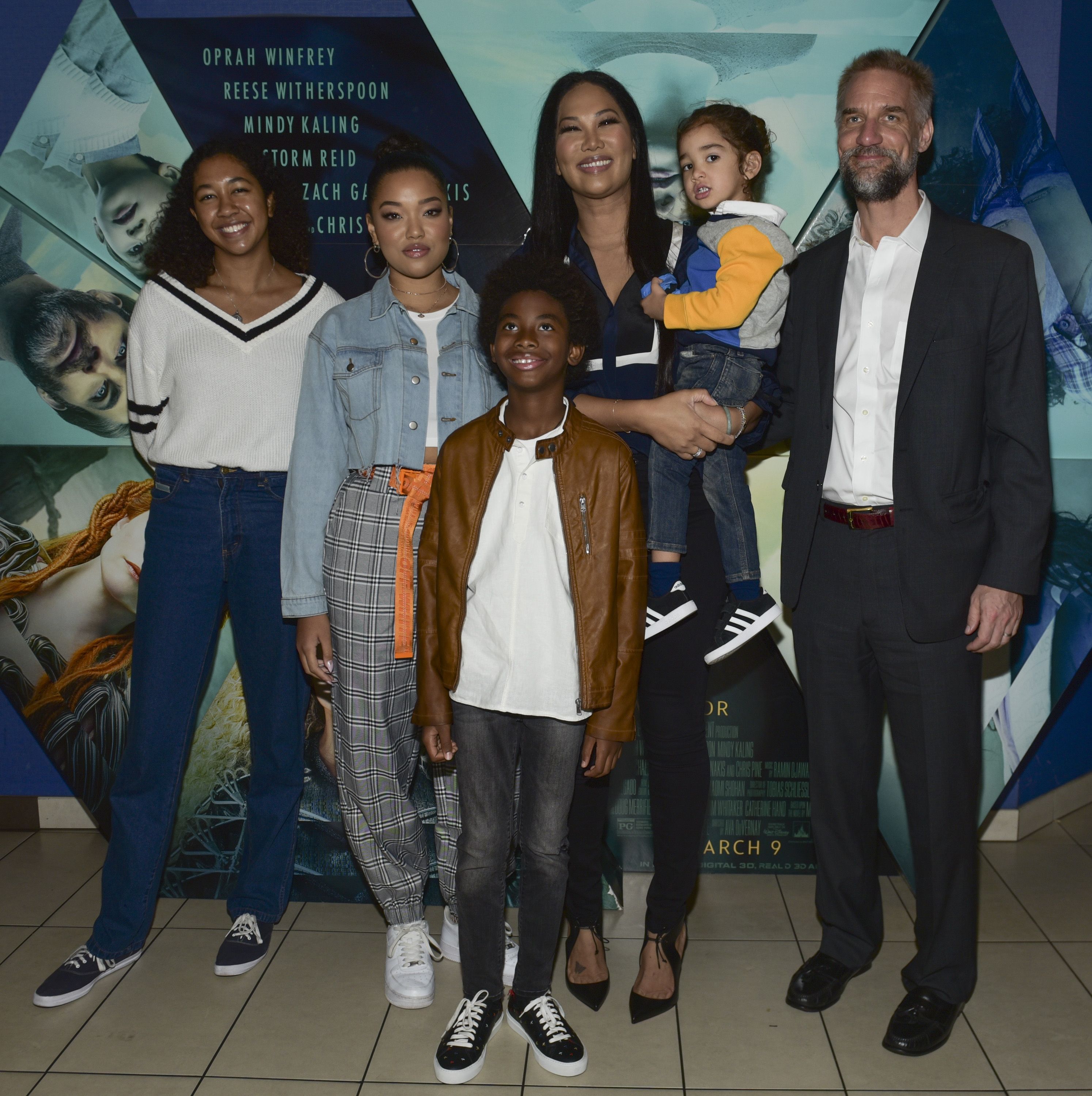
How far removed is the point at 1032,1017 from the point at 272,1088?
177 centimetres

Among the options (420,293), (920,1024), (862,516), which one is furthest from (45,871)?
(862,516)

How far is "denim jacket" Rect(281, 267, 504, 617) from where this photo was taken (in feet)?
8.20

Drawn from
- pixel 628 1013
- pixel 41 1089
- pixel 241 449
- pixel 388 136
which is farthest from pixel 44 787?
pixel 388 136

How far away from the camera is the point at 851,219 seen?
3.06 metres

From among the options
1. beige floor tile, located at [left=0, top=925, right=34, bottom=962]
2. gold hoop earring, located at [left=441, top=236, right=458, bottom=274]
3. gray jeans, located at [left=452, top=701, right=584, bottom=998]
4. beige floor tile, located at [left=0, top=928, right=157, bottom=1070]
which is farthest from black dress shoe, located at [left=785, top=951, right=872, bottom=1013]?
beige floor tile, located at [left=0, top=925, right=34, bottom=962]

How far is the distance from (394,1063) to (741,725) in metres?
1.39

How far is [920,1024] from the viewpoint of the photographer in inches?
96.9

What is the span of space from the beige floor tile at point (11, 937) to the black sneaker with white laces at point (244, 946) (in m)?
0.55

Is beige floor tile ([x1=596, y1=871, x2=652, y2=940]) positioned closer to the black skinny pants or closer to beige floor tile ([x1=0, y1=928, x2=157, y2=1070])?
the black skinny pants

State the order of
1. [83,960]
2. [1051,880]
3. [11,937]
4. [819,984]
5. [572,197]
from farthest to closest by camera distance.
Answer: [1051,880]
[11,937]
[83,960]
[819,984]
[572,197]

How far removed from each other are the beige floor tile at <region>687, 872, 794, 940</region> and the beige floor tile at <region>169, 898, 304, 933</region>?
1.14 meters

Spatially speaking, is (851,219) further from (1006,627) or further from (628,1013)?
(628,1013)

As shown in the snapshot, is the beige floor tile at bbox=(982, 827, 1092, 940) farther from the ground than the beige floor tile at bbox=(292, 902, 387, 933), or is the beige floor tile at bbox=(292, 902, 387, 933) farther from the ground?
the beige floor tile at bbox=(982, 827, 1092, 940)

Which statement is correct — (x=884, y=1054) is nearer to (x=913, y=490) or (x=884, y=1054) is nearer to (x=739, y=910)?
(x=739, y=910)
